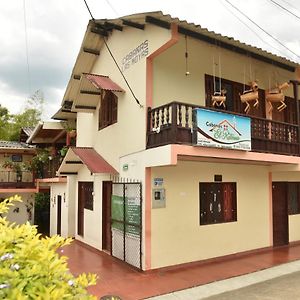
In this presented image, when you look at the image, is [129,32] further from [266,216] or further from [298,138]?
[266,216]

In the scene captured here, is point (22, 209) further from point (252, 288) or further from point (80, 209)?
point (252, 288)

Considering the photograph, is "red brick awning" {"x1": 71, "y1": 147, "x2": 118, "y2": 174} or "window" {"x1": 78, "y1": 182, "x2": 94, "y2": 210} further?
"window" {"x1": 78, "y1": 182, "x2": 94, "y2": 210}

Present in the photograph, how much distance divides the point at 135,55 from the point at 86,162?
135 inches

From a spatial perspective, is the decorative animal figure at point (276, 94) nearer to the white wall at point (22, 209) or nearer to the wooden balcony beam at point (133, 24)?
the wooden balcony beam at point (133, 24)

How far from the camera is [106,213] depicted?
1083cm

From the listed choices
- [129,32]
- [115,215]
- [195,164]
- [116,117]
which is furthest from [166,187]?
[129,32]

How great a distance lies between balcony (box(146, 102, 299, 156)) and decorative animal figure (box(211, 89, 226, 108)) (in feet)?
3.18

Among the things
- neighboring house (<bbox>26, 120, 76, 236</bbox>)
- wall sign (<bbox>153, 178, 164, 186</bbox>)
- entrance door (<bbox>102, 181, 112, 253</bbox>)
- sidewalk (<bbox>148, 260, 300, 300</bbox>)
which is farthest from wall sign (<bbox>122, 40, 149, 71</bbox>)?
neighboring house (<bbox>26, 120, 76, 236</bbox>)

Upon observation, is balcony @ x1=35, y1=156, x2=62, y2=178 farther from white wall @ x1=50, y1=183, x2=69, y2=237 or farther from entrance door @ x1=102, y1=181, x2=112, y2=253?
entrance door @ x1=102, y1=181, x2=112, y2=253

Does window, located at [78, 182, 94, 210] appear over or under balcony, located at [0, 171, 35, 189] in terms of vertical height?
under

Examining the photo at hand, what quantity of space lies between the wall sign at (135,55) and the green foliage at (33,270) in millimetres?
6713

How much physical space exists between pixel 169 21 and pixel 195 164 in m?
3.69

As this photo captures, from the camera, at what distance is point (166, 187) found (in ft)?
27.3

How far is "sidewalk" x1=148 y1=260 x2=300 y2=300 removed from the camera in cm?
654
